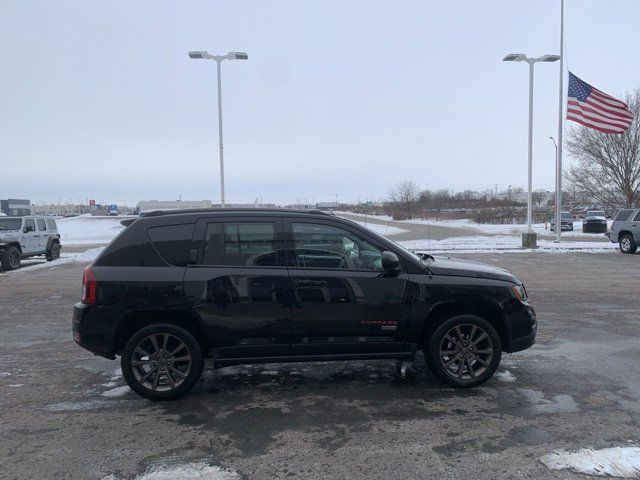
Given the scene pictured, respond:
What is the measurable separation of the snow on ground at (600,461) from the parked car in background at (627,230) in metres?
19.1

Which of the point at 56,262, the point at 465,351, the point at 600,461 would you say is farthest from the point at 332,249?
the point at 56,262

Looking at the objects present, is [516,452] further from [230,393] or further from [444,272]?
[230,393]

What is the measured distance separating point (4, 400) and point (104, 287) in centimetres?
158

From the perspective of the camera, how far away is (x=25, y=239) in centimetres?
1784

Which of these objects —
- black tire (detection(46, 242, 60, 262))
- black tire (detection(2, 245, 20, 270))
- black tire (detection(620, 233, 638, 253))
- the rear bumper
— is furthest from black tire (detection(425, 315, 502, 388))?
black tire (detection(46, 242, 60, 262))

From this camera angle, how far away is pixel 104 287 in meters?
4.53

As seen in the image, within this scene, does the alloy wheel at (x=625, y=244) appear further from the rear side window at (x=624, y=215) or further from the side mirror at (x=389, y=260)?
the side mirror at (x=389, y=260)

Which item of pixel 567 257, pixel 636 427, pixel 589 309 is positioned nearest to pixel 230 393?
pixel 636 427

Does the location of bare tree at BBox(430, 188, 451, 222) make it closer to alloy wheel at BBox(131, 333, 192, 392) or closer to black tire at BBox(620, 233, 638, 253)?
black tire at BBox(620, 233, 638, 253)

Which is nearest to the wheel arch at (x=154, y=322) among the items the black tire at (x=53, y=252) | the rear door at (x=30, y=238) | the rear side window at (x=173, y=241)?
the rear side window at (x=173, y=241)

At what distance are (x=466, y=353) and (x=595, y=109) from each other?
69.2ft

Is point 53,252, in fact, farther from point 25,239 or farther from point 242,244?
point 242,244

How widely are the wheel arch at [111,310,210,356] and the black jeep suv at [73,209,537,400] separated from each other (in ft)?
0.04

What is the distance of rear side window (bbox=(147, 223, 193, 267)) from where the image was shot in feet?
15.3
